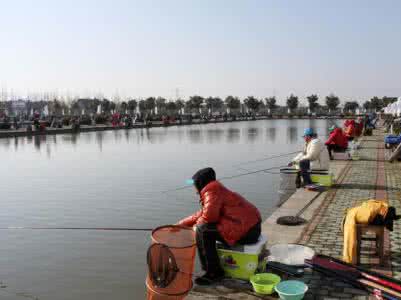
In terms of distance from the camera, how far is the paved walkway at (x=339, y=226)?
168 inches

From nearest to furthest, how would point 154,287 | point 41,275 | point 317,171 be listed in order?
1. point 154,287
2. point 41,275
3. point 317,171

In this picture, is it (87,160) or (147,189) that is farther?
(87,160)

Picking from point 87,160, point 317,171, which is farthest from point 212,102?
point 317,171

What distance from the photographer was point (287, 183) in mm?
10047

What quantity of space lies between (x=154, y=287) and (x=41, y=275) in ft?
8.16

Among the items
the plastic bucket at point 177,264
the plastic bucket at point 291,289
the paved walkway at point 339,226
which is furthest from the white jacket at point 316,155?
the plastic bucket at point 177,264

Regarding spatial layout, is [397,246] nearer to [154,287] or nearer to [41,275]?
[154,287]

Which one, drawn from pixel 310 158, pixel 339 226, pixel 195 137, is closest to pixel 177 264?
pixel 339 226

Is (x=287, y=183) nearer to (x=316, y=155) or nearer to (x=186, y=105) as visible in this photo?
(x=316, y=155)

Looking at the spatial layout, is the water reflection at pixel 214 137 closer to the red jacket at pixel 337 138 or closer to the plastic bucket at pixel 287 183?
the red jacket at pixel 337 138

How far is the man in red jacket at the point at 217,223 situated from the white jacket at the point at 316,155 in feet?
17.5

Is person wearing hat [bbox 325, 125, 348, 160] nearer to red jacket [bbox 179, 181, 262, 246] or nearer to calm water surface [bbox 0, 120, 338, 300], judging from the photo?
calm water surface [bbox 0, 120, 338, 300]

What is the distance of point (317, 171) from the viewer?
33.2 feet

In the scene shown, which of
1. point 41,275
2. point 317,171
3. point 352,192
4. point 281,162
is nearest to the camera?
point 41,275
